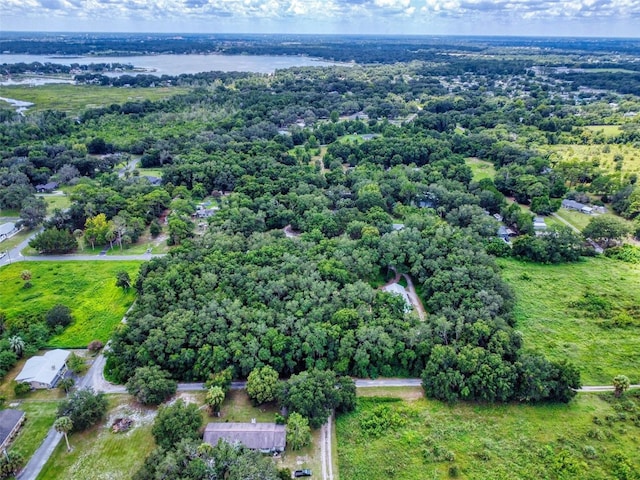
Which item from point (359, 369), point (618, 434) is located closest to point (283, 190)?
point (359, 369)

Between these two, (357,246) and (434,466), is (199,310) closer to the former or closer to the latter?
(357,246)

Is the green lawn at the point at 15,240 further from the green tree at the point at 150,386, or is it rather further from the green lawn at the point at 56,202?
the green tree at the point at 150,386

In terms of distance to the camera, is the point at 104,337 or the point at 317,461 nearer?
the point at 317,461

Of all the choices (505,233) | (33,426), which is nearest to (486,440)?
(33,426)

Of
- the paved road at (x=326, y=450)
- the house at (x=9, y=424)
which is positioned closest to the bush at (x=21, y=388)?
the house at (x=9, y=424)

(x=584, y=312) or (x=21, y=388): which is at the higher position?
(x=584, y=312)

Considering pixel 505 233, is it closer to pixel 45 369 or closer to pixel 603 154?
pixel 603 154
